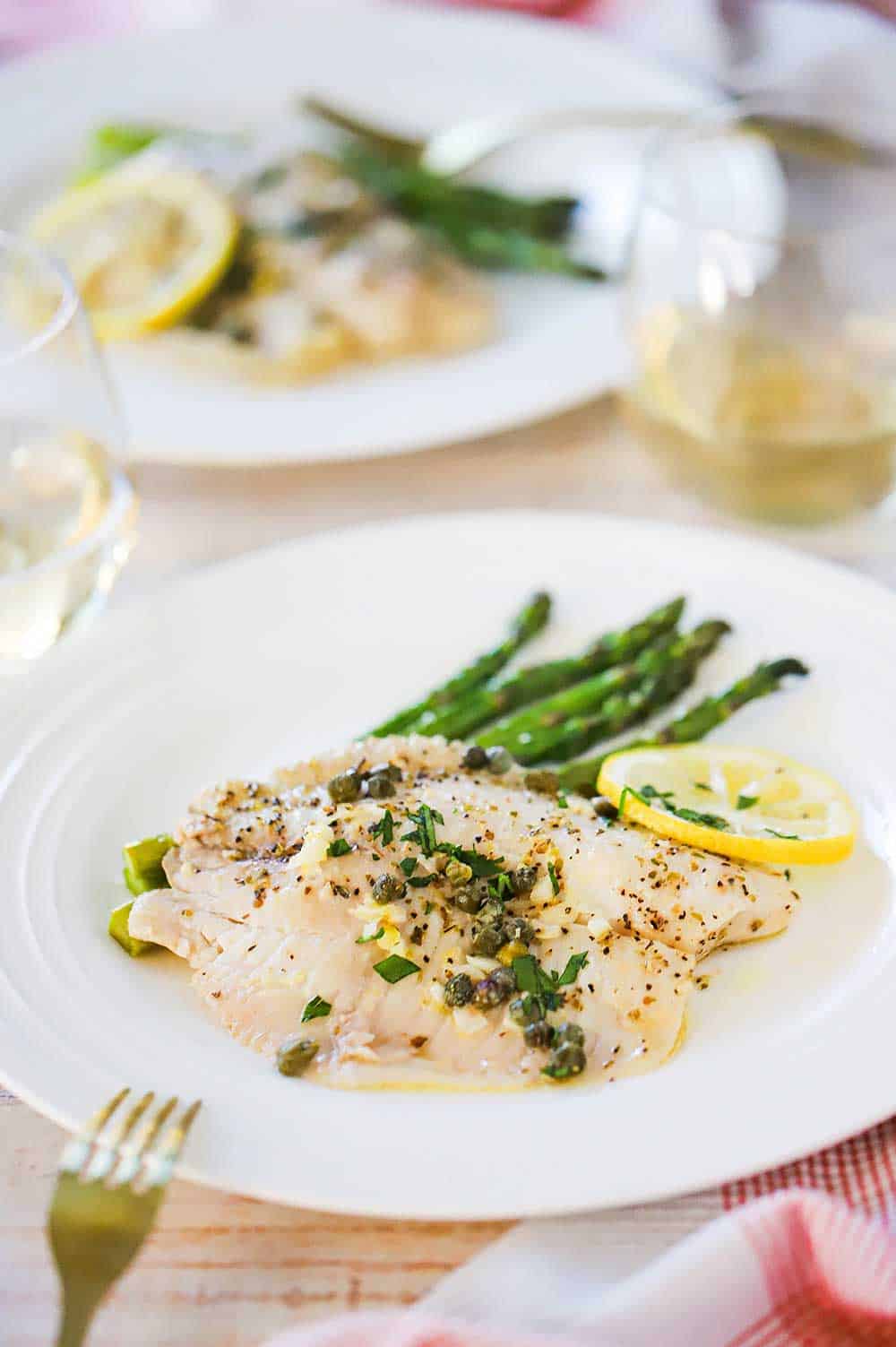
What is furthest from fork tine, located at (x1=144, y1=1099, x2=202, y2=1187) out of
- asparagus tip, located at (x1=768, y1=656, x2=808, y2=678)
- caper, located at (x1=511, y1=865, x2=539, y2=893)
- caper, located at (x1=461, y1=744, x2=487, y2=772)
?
asparagus tip, located at (x1=768, y1=656, x2=808, y2=678)

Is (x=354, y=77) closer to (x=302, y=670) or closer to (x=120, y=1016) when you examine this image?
(x=302, y=670)

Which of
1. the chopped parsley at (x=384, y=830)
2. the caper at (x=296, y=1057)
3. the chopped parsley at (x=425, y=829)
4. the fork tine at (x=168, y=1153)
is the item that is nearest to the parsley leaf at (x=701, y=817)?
the chopped parsley at (x=425, y=829)

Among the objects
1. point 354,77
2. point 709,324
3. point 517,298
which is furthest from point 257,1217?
point 354,77

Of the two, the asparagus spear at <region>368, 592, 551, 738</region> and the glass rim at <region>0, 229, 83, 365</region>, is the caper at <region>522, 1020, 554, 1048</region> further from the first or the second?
the glass rim at <region>0, 229, 83, 365</region>

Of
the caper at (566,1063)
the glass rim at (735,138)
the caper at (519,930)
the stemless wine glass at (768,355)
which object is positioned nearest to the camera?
the caper at (566,1063)

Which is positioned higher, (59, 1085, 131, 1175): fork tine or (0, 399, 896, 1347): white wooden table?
(59, 1085, 131, 1175): fork tine

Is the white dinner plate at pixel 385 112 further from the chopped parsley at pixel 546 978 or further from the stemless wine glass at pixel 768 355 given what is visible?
the chopped parsley at pixel 546 978
